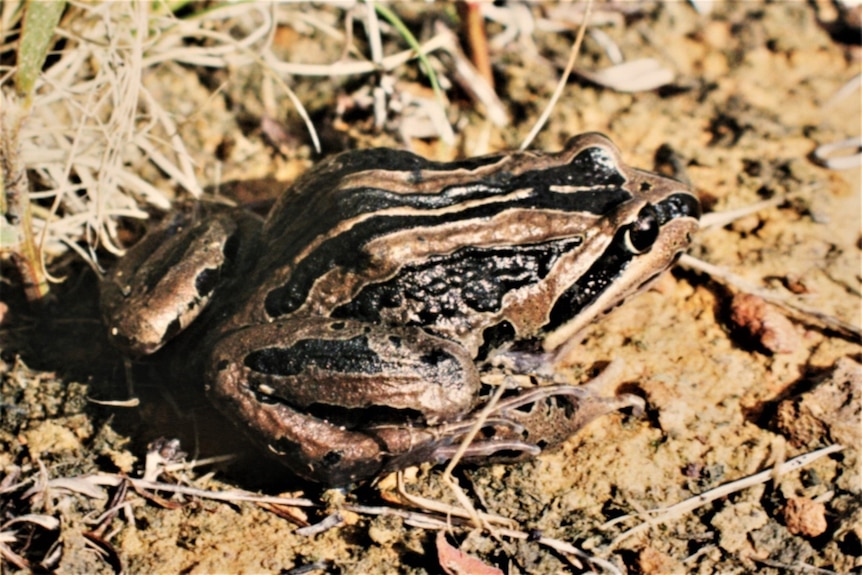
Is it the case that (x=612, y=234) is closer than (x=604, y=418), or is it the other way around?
(x=612, y=234)

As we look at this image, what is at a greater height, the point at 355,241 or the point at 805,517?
the point at 355,241

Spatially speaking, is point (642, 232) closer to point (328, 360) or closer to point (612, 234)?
point (612, 234)

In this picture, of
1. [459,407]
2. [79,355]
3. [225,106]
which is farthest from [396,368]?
[225,106]

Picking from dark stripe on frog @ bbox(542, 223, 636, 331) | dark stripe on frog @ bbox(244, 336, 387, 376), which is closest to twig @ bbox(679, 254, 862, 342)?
A: dark stripe on frog @ bbox(542, 223, 636, 331)

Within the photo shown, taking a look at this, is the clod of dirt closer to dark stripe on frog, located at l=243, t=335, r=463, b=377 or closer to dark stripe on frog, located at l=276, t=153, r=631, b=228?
dark stripe on frog, located at l=276, t=153, r=631, b=228

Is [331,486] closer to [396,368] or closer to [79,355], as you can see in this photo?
[396,368]

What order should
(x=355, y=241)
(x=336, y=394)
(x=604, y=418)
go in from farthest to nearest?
(x=604, y=418), (x=355, y=241), (x=336, y=394)

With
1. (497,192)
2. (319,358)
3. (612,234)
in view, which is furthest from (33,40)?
(612,234)
